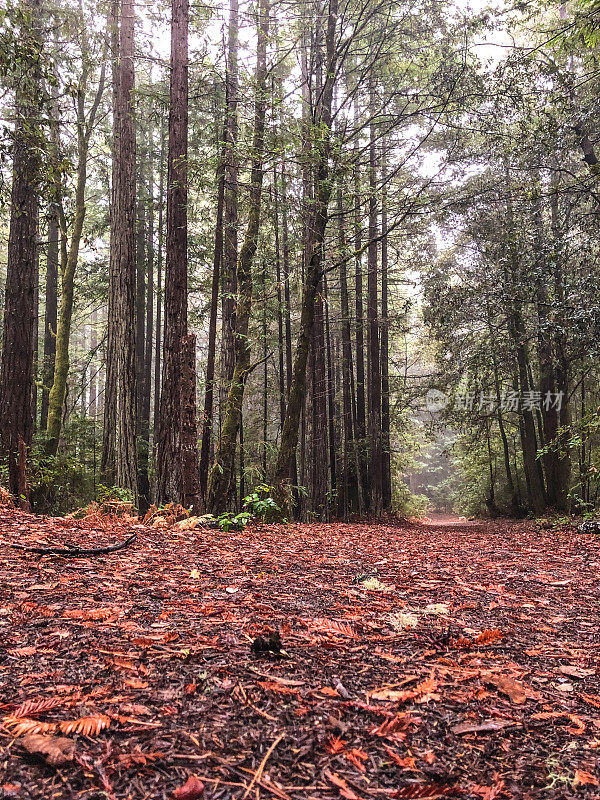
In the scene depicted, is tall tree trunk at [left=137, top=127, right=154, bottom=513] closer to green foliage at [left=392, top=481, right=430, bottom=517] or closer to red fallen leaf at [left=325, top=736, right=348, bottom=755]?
green foliage at [left=392, top=481, right=430, bottom=517]

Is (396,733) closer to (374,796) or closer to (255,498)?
(374,796)

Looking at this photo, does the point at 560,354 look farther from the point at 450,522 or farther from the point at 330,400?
the point at 450,522

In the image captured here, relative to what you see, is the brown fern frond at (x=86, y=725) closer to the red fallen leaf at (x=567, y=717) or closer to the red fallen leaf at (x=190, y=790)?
the red fallen leaf at (x=190, y=790)

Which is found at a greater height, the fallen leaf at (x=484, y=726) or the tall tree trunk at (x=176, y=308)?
the tall tree trunk at (x=176, y=308)

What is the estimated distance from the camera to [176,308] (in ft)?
27.1

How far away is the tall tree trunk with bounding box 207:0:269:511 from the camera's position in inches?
350

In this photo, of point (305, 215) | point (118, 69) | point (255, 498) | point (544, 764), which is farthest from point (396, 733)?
point (118, 69)

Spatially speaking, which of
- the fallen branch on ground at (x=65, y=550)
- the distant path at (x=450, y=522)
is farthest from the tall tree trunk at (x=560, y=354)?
the fallen branch on ground at (x=65, y=550)

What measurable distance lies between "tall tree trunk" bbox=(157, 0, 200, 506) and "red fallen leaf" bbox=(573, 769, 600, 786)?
653 centimetres

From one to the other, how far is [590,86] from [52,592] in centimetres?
1404

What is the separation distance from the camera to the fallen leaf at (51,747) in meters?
1.35

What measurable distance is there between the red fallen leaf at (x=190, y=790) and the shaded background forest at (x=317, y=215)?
21.2 ft

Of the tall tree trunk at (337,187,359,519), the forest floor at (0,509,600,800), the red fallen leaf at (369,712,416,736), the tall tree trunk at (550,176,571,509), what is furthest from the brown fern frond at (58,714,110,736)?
the tall tree trunk at (337,187,359,519)

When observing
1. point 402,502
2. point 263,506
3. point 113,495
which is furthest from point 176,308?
point 402,502
